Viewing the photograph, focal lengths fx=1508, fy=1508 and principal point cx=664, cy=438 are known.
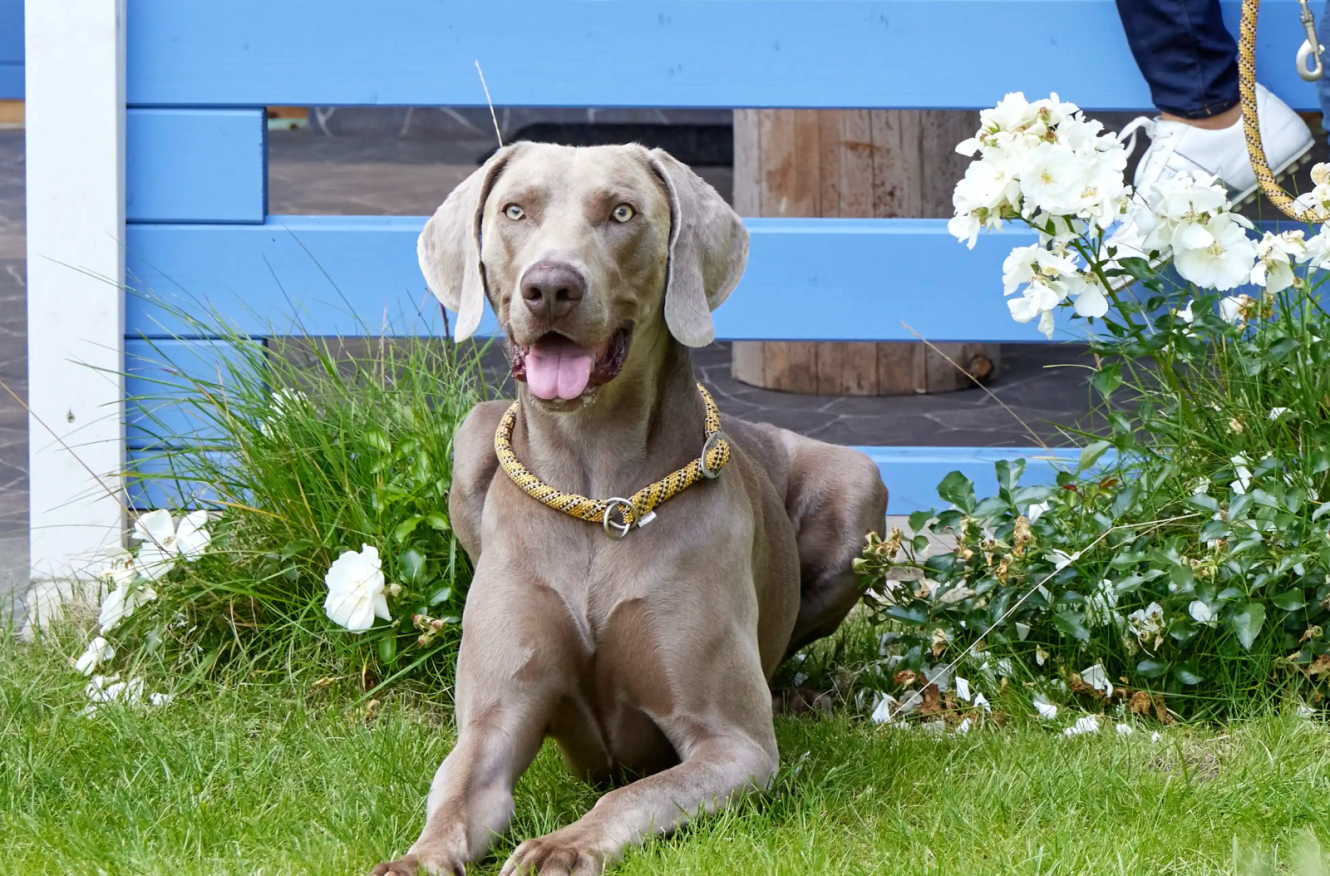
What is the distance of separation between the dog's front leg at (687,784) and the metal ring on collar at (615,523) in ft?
0.85

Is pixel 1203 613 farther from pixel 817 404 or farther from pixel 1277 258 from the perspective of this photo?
pixel 817 404

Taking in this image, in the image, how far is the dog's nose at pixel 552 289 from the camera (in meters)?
2.23

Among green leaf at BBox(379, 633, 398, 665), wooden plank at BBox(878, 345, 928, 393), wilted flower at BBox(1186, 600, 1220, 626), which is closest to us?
wilted flower at BBox(1186, 600, 1220, 626)

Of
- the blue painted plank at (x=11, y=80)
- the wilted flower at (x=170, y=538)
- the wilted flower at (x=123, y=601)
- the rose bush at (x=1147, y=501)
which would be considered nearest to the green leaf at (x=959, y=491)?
the rose bush at (x=1147, y=501)

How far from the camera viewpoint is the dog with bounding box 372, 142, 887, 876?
7.64 ft

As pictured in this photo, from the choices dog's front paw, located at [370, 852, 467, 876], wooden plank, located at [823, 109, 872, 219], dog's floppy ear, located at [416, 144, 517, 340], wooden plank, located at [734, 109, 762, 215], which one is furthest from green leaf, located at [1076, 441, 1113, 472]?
wooden plank, located at [734, 109, 762, 215]

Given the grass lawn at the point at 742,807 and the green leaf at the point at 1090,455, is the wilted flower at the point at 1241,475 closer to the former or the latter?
the green leaf at the point at 1090,455

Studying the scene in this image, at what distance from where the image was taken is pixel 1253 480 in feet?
9.60

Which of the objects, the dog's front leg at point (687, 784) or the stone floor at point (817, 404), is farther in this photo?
the stone floor at point (817, 404)

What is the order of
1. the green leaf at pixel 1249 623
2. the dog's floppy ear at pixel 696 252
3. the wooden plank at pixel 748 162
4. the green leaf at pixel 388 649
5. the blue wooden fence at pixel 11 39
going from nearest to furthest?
the dog's floppy ear at pixel 696 252, the green leaf at pixel 1249 623, the green leaf at pixel 388 649, the blue wooden fence at pixel 11 39, the wooden plank at pixel 748 162

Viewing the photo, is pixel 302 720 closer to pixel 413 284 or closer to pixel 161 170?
pixel 413 284

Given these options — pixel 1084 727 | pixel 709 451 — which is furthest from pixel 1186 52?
pixel 709 451

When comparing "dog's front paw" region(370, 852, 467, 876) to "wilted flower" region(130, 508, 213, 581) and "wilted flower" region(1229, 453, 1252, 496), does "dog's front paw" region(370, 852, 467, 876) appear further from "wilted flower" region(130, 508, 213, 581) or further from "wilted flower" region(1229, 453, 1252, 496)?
"wilted flower" region(1229, 453, 1252, 496)

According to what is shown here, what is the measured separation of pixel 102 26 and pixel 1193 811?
2959mm
